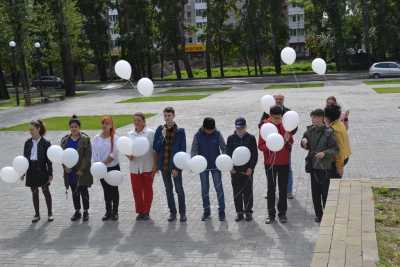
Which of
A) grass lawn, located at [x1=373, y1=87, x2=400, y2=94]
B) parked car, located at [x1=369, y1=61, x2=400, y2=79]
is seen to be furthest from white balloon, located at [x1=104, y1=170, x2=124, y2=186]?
parked car, located at [x1=369, y1=61, x2=400, y2=79]

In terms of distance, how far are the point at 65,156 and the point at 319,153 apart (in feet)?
12.3

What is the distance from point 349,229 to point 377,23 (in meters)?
47.7

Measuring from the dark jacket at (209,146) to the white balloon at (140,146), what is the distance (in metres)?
0.71

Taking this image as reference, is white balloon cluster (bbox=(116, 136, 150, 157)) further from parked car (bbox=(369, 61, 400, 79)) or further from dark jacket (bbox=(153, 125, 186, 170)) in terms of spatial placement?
parked car (bbox=(369, 61, 400, 79))

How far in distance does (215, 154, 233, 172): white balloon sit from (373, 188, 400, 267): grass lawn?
2.06 metres

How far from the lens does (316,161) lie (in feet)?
23.5

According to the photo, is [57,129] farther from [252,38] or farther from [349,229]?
[252,38]

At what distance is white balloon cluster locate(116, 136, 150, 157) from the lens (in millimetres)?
7285

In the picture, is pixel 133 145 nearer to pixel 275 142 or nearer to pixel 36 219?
pixel 275 142

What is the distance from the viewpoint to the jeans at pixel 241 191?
7562 millimetres

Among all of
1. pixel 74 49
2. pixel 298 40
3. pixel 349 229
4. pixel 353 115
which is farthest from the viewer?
pixel 298 40

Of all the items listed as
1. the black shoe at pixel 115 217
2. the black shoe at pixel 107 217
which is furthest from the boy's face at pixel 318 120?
the black shoe at pixel 107 217

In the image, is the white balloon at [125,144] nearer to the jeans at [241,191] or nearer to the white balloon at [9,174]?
the jeans at [241,191]

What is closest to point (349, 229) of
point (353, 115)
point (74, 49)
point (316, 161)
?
point (316, 161)
